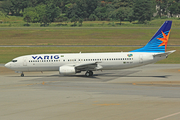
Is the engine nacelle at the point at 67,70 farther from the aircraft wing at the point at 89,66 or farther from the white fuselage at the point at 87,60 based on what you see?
the white fuselage at the point at 87,60

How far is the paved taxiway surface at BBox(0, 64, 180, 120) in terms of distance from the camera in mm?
23016

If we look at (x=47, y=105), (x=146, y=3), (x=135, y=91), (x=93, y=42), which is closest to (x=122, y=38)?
(x=93, y=42)

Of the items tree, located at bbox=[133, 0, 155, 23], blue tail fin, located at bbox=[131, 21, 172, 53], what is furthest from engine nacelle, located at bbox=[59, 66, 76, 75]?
tree, located at bbox=[133, 0, 155, 23]

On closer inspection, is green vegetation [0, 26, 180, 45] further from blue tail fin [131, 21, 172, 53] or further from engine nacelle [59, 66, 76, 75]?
engine nacelle [59, 66, 76, 75]

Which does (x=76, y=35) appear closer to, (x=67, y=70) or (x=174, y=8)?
(x=67, y=70)

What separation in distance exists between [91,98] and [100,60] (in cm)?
1677

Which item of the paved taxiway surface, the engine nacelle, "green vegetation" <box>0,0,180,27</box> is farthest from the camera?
"green vegetation" <box>0,0,180,27</box>

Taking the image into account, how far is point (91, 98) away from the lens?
1161 inches

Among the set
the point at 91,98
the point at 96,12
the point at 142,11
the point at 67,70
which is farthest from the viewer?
the point at 96,12

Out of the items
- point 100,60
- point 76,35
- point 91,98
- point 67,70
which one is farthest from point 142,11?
point 91,98

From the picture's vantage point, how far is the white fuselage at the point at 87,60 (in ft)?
148

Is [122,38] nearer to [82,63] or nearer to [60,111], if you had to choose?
[82,63]

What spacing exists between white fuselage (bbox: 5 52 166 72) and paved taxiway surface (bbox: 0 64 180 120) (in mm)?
2702

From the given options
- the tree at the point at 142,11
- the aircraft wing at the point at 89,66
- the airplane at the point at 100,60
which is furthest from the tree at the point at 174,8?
the aircraft wing at the point at 89,66
